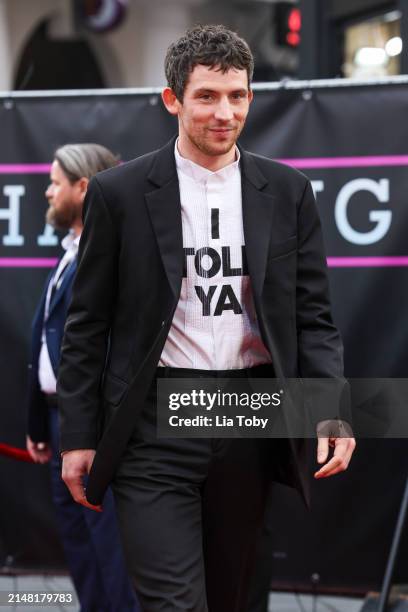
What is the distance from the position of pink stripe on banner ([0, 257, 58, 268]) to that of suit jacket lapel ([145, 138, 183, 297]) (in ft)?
6.77

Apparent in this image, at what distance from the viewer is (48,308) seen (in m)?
4.85

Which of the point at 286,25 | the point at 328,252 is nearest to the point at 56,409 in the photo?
the point at 328,252

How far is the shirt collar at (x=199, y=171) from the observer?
3459 millimetres

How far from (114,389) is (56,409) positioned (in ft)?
4.89

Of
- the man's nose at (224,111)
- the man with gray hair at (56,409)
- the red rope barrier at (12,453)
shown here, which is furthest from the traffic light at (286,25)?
the man's nose at (224,111)

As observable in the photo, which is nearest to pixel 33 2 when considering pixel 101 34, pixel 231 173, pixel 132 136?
pixel 101 34

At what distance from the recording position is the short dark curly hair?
329 centimetres

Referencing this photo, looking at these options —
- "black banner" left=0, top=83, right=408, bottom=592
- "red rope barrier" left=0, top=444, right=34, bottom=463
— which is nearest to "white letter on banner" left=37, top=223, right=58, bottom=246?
"black banner" left=0, top=83, right=408, bottom=592

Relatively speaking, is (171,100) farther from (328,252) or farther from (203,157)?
(328,252)

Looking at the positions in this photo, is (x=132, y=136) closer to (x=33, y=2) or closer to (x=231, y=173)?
(x=231, y=173)

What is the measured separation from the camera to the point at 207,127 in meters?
3.32

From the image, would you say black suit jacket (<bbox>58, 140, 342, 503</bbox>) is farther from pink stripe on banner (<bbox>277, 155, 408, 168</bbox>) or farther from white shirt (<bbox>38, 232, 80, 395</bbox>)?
pink stripe on banner (<bbox>277, 155, 408, 168</bbox>)

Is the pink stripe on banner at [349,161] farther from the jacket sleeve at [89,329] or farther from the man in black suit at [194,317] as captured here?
the jacket sleeve at [89,329]

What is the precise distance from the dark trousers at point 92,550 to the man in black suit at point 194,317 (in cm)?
125
